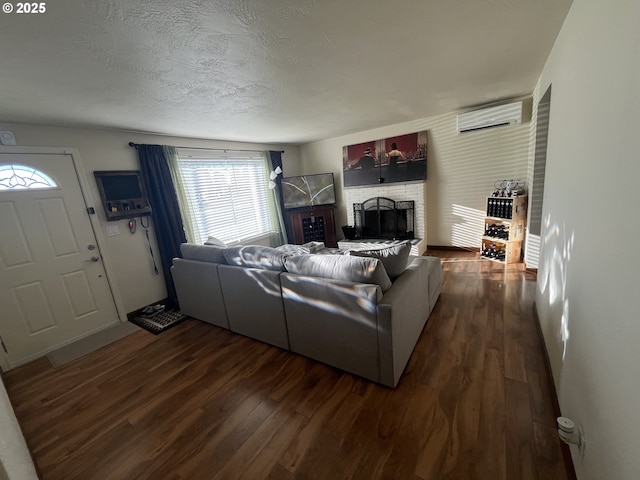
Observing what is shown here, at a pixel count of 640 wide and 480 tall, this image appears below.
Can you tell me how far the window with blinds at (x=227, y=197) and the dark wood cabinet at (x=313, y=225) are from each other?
577 mm

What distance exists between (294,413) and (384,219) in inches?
150

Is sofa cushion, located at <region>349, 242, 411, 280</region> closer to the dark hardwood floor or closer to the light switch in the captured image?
the dark hardwood floor

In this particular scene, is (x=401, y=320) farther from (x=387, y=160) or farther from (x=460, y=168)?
(x=387, y=160)

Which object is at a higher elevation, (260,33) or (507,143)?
(260,33)

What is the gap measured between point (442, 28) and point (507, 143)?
2.82 meters

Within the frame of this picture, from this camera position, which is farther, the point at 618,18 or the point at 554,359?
the point at 554,359

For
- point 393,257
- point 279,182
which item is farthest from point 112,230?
point 393,257

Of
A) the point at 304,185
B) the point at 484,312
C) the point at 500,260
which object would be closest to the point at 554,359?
the point at 484,312

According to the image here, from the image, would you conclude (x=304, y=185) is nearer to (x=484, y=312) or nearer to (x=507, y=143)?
(x=507, y=143)

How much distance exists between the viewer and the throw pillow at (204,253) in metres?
2.56

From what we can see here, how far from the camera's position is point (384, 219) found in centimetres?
482

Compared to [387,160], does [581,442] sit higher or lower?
lower

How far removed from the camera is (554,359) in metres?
1.61

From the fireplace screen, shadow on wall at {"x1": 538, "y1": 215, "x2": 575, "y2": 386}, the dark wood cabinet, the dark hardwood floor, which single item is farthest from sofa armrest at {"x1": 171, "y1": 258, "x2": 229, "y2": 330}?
the fireplace screen
